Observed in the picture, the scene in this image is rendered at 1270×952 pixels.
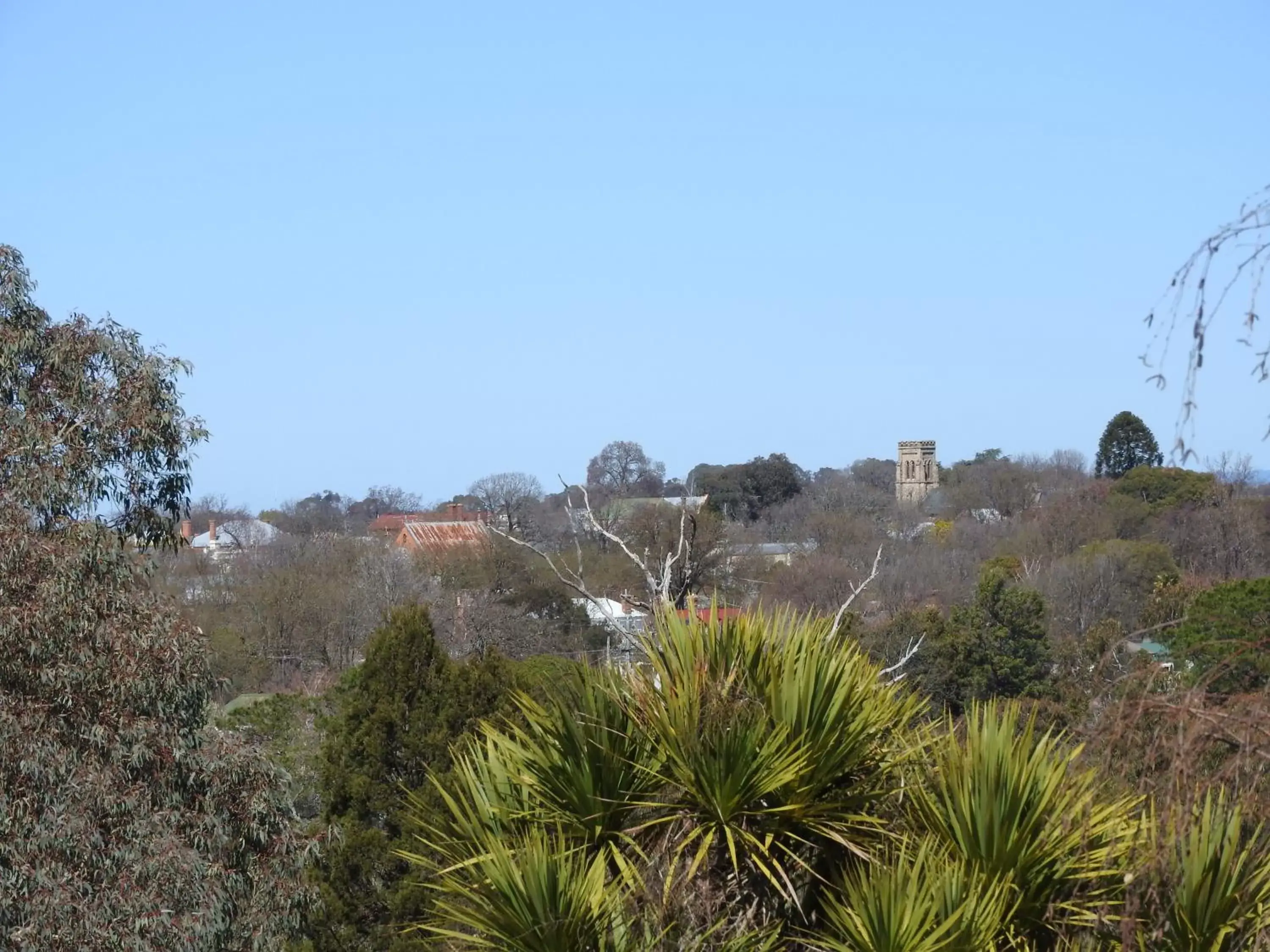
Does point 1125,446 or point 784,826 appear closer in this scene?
point 784,826

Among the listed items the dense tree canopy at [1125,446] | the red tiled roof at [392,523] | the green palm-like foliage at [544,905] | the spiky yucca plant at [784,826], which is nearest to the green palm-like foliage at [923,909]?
the spiky yucca plant at [784,826]

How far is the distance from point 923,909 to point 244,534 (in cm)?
7695

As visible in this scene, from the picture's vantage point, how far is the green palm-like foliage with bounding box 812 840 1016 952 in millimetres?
5172

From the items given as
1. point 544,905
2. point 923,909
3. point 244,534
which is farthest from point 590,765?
point 244,534

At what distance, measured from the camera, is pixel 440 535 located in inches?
2680

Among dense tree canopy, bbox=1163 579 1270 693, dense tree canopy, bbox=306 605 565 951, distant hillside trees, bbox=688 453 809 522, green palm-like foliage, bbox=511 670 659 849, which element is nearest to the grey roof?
distant hillside trees, bbox=688 453 809 522

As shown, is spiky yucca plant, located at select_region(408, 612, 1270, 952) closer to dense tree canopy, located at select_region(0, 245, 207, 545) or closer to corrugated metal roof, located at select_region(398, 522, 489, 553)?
dense tree canopy, located at select_region(0, 245, 207, 545)

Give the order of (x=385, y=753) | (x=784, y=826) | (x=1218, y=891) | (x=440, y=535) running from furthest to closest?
(x=440, y=535), (x=385, y=753), (x=784, y=826), (x=1218, y=891)

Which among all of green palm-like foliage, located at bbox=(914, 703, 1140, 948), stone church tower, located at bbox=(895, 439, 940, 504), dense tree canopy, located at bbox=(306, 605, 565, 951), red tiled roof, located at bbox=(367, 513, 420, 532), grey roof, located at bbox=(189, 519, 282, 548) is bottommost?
dense tree canopy, located at bbox=(306, 605, 565, 951)

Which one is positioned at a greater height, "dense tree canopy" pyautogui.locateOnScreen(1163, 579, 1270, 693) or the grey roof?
the grey roof

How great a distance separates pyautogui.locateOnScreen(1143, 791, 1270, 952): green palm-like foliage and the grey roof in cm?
6737

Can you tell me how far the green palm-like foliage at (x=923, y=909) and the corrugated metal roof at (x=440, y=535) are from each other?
164 ft

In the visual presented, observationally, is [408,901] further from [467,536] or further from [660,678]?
[467,536]

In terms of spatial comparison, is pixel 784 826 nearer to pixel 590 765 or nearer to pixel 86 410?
pixel 590 765
